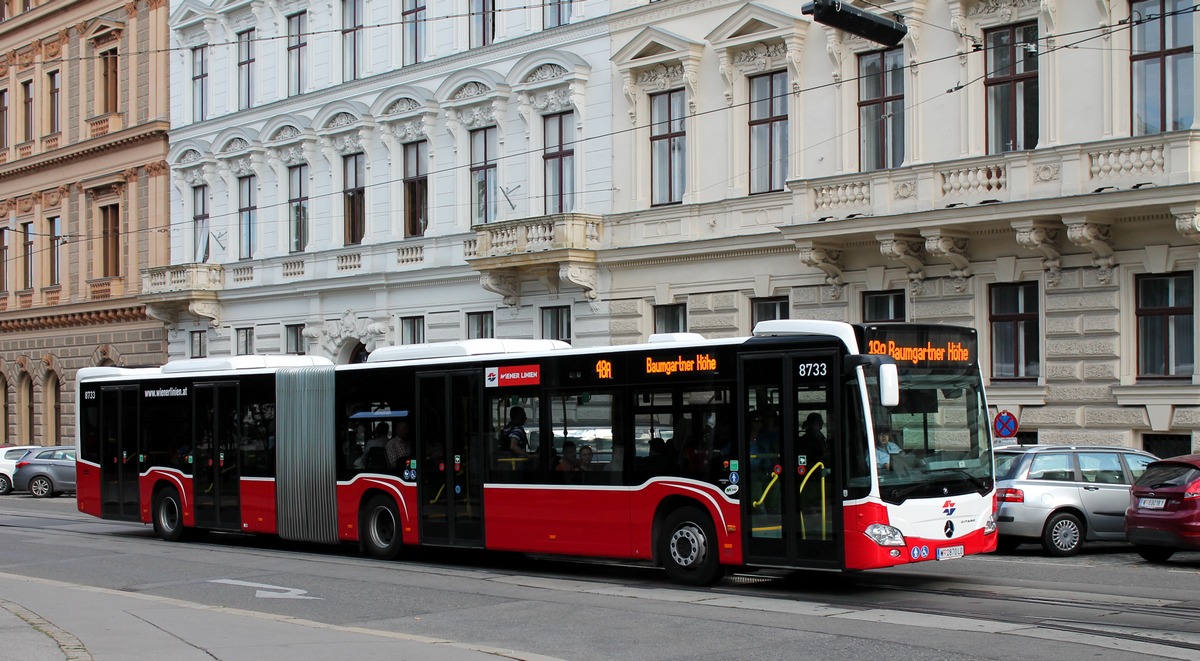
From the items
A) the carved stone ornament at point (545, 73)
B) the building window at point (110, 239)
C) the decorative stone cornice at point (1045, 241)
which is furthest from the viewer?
the building window at point (110, 239)

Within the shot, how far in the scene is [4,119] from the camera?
176 ft

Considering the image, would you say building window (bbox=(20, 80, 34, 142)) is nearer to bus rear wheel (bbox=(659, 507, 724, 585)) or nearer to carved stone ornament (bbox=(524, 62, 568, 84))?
carved stone ornament (bbox=(524, 62, 568, 84))

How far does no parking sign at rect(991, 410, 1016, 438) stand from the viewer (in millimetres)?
22906

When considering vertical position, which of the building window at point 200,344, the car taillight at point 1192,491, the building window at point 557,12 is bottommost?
the car taillight at point 1192,491

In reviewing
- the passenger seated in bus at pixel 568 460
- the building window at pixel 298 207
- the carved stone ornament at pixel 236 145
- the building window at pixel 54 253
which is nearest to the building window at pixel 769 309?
the passenger seated in bus at pixel 568 460

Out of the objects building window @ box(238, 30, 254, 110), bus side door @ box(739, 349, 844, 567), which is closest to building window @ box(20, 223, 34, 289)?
building window @ box(238, 30, 254, 110)

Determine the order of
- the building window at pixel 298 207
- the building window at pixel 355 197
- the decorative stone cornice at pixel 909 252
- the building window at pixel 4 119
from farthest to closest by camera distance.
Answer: the building window at pixel 4 119 → the building window at pixel 298 207 → the building window at pixel 355 197 → the decorative stone cornice at pixel 909 252

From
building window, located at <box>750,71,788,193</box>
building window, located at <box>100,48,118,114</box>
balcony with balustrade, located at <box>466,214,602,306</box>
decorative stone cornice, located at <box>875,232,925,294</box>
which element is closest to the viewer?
decorative stone cornice, located at <box>875,232,925,294</box>

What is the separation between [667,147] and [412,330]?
373 inches

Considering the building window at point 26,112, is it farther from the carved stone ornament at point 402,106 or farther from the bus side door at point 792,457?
the bus side door at point 792,457

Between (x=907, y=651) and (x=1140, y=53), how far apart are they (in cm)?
1521

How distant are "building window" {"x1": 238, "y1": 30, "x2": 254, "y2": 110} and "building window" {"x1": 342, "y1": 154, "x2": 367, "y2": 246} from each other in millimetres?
5105

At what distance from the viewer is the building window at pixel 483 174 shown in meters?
34.2

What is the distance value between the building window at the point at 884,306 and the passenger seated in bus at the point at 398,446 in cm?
1005
